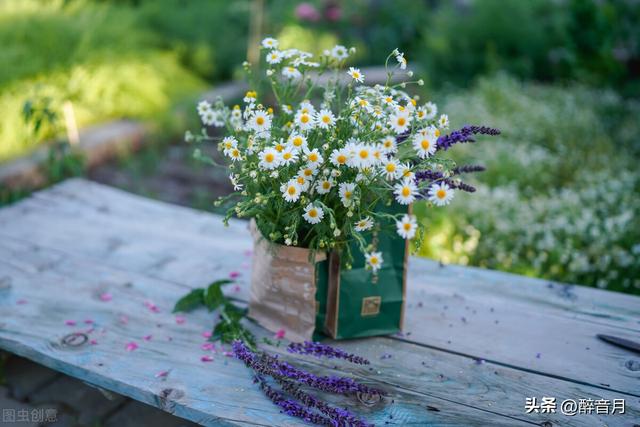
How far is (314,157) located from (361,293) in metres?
0.44

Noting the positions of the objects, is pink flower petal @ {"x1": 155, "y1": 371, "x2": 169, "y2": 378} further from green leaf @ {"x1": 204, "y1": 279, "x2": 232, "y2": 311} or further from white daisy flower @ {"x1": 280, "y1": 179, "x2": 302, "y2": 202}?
white daisy flower @ {"x1": 280, "y1": 179, "x2": 302, "y2": 202}

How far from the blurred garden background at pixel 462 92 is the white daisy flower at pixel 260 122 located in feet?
5.41

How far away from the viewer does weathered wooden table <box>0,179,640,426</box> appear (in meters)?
1.37

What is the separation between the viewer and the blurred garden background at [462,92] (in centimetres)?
284

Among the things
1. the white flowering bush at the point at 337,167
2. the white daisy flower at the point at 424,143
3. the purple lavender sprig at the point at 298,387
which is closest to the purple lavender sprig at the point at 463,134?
the white flowering bush at the point at 337,167

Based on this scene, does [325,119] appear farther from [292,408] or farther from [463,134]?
[292,408]

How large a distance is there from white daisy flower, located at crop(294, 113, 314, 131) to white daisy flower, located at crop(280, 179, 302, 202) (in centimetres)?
13

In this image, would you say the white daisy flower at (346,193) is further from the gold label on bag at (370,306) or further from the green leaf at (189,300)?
the green leaf at (189,300)

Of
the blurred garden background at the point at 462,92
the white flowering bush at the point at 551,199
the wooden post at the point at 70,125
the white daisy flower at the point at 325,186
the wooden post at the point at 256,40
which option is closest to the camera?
the white daisy flower at the point at 325,186

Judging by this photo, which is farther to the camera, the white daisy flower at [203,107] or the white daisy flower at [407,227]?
the white daisy flower at [203,107]

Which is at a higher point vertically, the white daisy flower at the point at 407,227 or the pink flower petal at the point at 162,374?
the white daisy flower at the point at 407,227

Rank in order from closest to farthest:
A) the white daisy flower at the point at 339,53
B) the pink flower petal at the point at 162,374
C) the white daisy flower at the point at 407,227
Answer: the white daisy flower at the point at 407,227
the pink flower petal at the point at 162,374
the white daisy flower at the point at 339,53

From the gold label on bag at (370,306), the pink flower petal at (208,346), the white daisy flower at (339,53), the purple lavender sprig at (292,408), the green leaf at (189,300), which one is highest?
the white daisy flower at (339,53)

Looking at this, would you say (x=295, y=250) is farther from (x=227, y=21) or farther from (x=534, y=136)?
(x=227, y=21)
